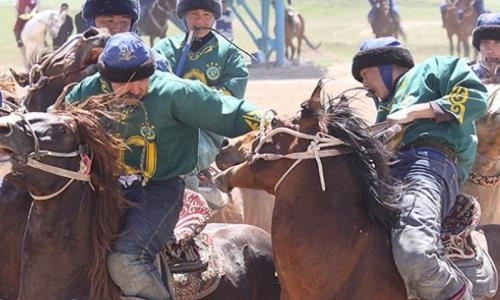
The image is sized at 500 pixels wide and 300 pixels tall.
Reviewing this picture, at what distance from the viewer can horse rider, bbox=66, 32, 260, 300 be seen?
217 inches

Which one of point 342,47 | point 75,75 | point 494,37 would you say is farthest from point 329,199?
point 342,47

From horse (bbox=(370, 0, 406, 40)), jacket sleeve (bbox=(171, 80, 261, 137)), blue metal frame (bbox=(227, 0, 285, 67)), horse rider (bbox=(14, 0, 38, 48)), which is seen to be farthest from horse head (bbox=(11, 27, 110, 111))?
horse (bbox=(370, 0, 406, 40))

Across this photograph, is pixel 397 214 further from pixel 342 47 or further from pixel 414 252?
pixel 342 47

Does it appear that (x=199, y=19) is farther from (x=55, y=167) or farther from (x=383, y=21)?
(x=383, y=21)

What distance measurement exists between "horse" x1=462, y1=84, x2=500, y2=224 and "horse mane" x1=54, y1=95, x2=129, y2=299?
2.84m

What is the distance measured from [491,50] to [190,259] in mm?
3344

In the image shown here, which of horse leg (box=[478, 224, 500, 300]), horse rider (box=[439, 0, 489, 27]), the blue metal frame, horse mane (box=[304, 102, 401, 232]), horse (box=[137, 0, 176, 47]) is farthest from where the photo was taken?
horse rider (box=[439, 0, 489, 27])

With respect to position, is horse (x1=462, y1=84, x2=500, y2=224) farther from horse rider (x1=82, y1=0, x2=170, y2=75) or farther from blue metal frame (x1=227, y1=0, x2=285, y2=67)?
blue metal frame (x1=227, y1=0, x2=285, y2=67)

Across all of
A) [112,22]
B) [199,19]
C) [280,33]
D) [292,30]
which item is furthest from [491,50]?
[292,30]

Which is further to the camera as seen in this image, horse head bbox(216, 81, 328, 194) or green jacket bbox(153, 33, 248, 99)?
green jacket bbox(153, 33, 248, 99)

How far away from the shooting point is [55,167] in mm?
5191

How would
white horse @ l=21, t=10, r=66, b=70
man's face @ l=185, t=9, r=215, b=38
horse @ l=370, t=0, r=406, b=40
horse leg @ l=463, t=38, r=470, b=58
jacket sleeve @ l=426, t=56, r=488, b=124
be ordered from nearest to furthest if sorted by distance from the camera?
1. jacket sleeve @ l=426, t=56, r=488, b=124
2. man's face @ l=185, t=9, r=215, b=38
3. white horse @ l=21, t=10, r=66, b=70
4. horse @ l=370, t=0, r=406, b=40
5. horse leg @ l=463, t=38, r=470, b=58

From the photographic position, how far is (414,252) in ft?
17.9

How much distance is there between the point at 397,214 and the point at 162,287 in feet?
4.18
